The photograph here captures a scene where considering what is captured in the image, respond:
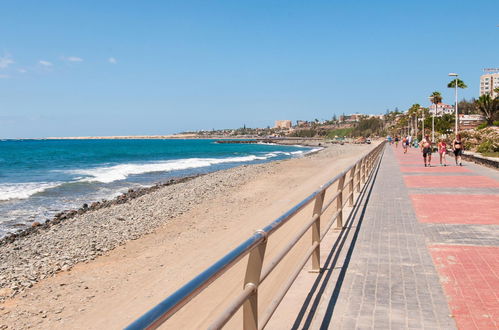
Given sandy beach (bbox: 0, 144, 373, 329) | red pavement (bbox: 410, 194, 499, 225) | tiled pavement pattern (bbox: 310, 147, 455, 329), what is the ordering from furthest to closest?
red pavement (bbox: 410, 194, 499, 225) → sandy beach (bbox: 0, 144, 373, 329) → tiled pavement pattern (bbox: 310, 147, 455, 329)

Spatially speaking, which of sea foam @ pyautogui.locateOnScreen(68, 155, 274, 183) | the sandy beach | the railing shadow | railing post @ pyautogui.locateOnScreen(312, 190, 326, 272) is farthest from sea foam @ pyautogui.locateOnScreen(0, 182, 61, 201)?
railing post @ pyautogui.locateOnScreen(312, 190, 326, 272)

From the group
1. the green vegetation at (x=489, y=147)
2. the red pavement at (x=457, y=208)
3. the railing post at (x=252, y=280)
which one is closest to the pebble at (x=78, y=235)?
the railing post at (x=252, y=280)

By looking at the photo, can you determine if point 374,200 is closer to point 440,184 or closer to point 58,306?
point 440,184

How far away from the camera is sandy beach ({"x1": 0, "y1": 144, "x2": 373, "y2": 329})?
22.4ft

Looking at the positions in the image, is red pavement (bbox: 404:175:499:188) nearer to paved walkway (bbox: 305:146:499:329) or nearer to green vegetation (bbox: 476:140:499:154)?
paved walkway (bbox: 305:146:499:329)

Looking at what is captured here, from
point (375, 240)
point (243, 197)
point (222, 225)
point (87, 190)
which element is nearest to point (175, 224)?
point (222, 225)

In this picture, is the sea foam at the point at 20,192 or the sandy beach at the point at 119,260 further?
the sea foam at the point at 20,192

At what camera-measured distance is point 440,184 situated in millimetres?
14406

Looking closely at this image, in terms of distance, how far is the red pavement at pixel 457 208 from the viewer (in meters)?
8.45

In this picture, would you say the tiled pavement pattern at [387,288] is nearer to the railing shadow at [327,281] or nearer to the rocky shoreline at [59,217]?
the railing shadow at [327,281]

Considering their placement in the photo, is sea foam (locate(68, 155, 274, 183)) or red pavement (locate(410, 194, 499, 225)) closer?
red pavement (locate(410, 194, 499, 225))

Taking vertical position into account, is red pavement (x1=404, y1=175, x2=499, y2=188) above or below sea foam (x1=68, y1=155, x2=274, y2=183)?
above

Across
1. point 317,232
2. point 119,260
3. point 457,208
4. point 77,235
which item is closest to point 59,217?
point 77,235

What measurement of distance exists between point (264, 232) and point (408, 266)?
11.0 feet
